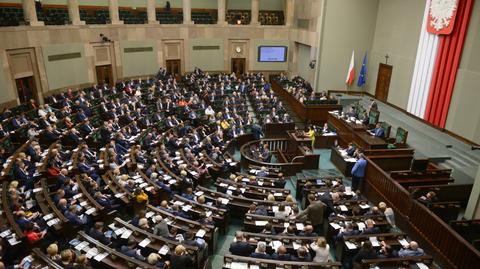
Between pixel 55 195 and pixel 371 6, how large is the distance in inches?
738

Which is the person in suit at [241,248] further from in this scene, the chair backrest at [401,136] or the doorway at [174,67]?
the doorway at [174,67]

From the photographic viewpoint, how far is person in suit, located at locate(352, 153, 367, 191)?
34.9 ft

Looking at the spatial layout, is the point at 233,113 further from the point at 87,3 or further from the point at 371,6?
the point at 87,3

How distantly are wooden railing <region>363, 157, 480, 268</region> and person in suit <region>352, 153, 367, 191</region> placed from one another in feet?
0.51

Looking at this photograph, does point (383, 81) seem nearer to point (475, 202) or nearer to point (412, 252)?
point (475, 202)

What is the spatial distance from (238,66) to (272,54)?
2.82 metres

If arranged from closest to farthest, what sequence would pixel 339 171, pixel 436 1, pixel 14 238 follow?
pixel 14 238
pixel 339 171
pixel 436 1

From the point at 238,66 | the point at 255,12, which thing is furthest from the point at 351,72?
the point at 238,66

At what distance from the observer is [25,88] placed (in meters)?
17.5

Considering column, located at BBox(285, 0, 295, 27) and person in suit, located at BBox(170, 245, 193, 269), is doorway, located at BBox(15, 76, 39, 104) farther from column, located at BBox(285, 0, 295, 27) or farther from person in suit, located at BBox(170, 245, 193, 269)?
column, located at BBox(285, 0, 295, 27)

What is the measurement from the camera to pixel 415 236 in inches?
335

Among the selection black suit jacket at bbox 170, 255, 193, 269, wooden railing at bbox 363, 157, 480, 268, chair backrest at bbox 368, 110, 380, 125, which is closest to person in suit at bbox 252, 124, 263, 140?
chair backrest at bbox 368, 110, 380, 125

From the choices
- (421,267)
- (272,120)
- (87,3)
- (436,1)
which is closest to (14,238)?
(421,267)

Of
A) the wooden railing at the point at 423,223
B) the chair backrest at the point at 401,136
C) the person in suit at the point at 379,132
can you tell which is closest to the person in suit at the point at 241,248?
the wooden railing at the point at 423,223
